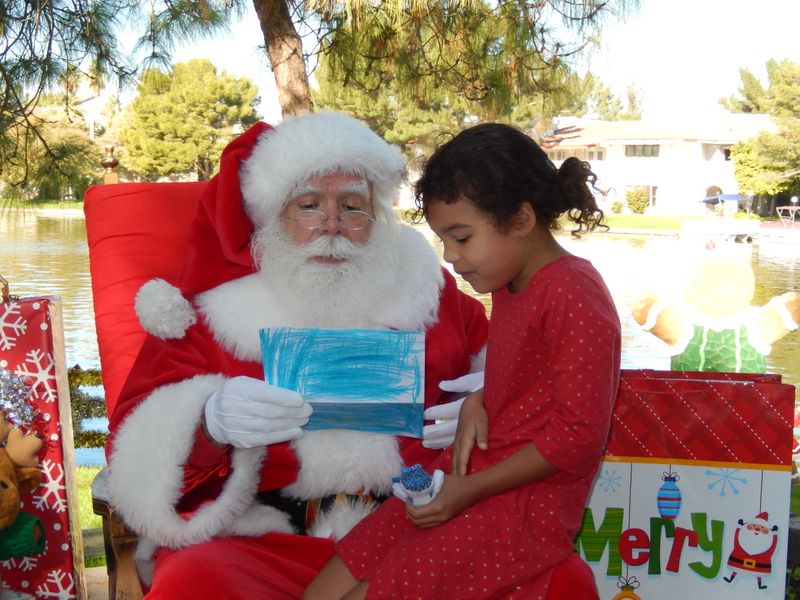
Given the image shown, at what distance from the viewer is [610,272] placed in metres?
13.0

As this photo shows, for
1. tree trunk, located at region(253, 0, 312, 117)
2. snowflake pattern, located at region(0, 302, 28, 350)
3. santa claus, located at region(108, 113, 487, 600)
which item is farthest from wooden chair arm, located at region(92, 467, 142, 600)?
tree trunk, located at region(253, 0, 312, 117)

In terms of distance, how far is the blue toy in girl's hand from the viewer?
1.59 metres

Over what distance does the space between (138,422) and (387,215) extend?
0.83 meters

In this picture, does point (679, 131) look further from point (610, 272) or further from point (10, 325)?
Answer: point (10, 325)

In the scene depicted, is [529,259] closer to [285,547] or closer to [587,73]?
[285,547]

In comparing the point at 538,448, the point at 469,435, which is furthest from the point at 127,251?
the point at 538,448

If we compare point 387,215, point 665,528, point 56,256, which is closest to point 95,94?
point 387,215

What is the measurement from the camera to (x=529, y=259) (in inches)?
66.7

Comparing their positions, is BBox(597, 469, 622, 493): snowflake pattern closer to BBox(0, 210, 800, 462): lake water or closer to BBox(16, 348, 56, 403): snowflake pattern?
BBox(0, 210, 800, 462): lake water

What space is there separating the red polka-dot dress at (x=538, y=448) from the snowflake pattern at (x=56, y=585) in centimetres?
117

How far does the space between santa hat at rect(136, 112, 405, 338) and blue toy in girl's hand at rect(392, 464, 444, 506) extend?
0.75 meters

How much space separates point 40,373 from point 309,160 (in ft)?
3.29

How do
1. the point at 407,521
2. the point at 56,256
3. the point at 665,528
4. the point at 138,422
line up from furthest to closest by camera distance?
the point at 56,256 < the point at 665,528 < the point at 138,422 < the point at 407,521

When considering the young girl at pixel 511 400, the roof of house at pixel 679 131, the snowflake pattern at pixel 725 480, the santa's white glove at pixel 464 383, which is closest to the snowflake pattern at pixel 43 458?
the young girl at pixel 511 400
